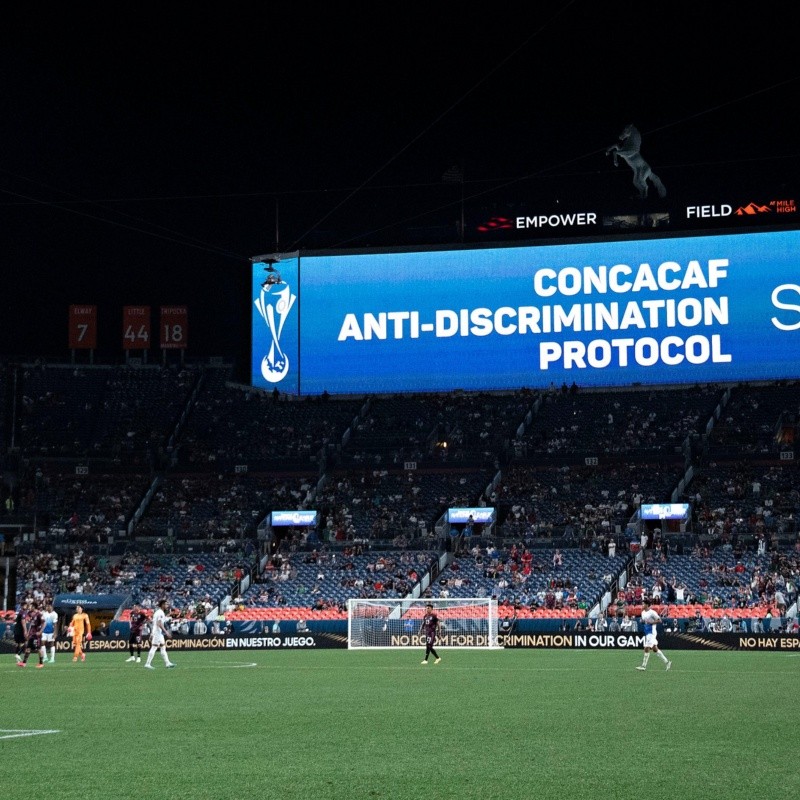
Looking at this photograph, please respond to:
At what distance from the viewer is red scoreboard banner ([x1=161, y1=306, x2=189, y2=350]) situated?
282 feet

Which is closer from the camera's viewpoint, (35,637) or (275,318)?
(35,637)

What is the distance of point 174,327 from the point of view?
8631 centimetres

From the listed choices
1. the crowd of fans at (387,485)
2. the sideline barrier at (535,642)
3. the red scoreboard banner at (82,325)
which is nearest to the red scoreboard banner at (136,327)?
the crowd of fans at (387,485)

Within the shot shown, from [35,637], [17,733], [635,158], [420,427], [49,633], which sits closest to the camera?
[17,733]

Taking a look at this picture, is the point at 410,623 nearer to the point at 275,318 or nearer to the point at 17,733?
the point at 275,318

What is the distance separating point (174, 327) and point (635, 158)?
33854mm

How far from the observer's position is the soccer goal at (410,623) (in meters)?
49.4

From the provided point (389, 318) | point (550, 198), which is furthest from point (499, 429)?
point (550, 198)

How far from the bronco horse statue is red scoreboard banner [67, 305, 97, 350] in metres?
36.7

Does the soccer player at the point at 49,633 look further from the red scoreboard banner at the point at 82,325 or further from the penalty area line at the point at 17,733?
the red scoreboard banner at the point at 82,325

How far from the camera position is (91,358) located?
85438 mm

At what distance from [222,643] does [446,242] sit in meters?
31.7

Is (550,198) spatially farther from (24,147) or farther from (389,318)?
(24,147)

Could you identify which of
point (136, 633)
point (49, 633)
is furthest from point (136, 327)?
point (136, 633)
